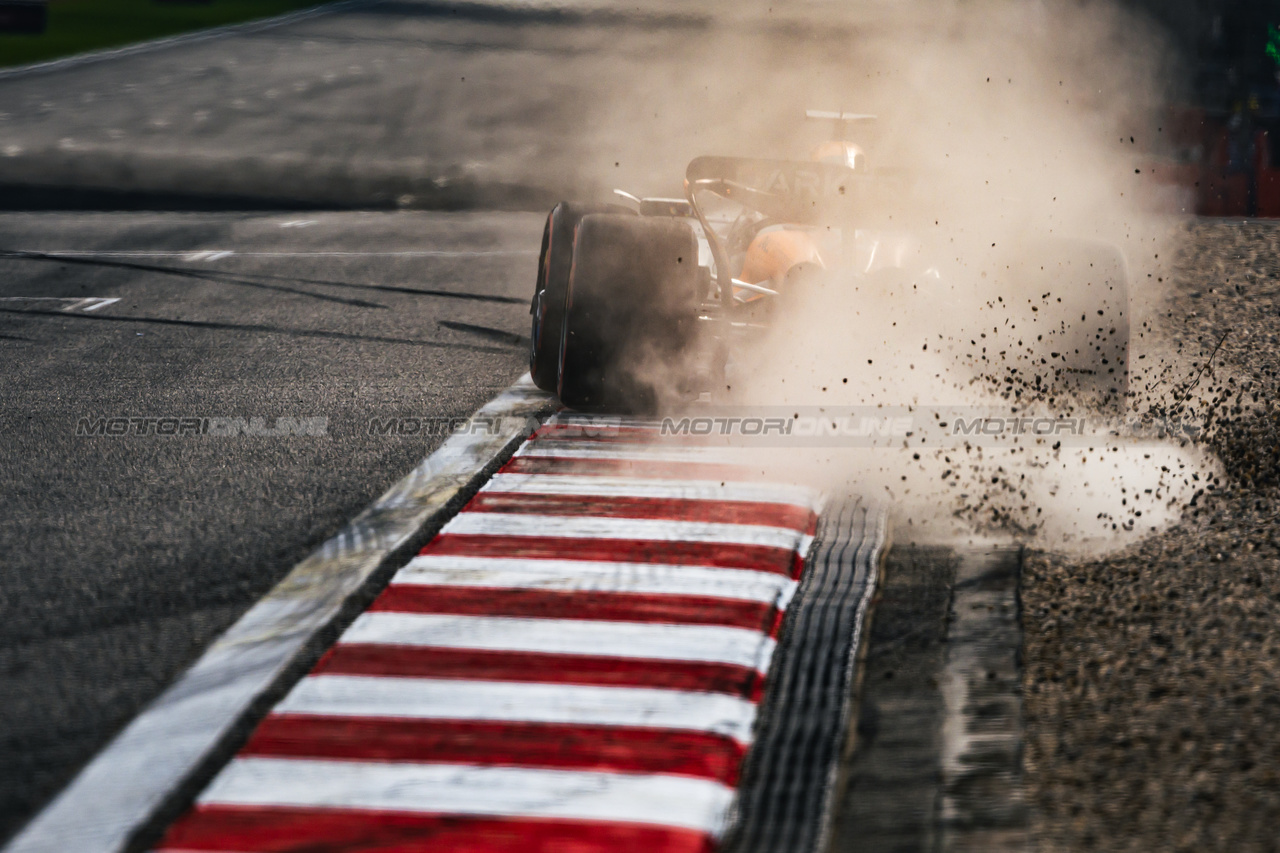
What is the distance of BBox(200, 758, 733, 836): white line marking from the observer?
120 inches

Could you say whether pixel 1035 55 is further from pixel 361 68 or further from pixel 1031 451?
pixel 361 68

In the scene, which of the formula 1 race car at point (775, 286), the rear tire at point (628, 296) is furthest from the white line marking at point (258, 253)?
the rear tire at point (628, 296)

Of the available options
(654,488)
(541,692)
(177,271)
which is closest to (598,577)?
(541,692)

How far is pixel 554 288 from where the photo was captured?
6.42 m

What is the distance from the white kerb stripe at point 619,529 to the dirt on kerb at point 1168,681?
2.93 feet

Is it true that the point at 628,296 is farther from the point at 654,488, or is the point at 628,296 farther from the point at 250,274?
the point at 250,274

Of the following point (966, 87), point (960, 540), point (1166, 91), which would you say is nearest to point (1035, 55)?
point (966, 87)

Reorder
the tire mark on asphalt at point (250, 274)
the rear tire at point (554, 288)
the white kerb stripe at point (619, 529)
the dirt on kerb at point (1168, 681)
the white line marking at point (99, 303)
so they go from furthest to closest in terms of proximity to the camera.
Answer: the tire mark on asphalt at point (250, 274) < the white line marking at point (99, 303) < the rear tire at point (554, 288) < the white kerb stripe at point (619, 529) < the dirt on kerb at point (1168, 681)

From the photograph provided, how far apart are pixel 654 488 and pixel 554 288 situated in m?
1.43

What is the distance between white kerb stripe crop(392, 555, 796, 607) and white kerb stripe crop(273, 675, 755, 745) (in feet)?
2.34

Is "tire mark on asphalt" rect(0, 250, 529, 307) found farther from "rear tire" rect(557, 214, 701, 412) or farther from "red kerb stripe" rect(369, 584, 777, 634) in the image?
"red kerb stripe" rect(369, 584, 777, 634)

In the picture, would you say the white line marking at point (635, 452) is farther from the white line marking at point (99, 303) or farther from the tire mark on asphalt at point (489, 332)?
the white line marking at point (99, 303)

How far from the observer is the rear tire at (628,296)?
5.96 m

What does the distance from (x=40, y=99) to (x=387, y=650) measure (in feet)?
80.8
